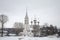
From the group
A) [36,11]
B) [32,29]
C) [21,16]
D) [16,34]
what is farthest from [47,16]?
[16,34]

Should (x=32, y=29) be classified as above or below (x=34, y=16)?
below

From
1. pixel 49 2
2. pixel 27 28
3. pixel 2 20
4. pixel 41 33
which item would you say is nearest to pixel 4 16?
pixel 2 20

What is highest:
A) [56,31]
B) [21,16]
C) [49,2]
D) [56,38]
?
[49,2]

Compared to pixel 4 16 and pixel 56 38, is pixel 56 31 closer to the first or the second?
pixel 56 38

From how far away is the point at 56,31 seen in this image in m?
2.28

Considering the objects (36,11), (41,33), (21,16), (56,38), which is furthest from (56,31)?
(21,16)

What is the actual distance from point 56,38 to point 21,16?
93 cm

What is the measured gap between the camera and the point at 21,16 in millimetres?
2287

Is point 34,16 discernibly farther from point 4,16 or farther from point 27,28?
point 4,16

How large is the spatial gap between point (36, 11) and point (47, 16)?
0.27 metres

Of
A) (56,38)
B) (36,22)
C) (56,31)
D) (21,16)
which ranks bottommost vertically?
(56,38)

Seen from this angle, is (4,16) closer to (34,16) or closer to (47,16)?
(34,16)

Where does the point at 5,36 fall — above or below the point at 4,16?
below

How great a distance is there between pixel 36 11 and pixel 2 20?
0.79 m
